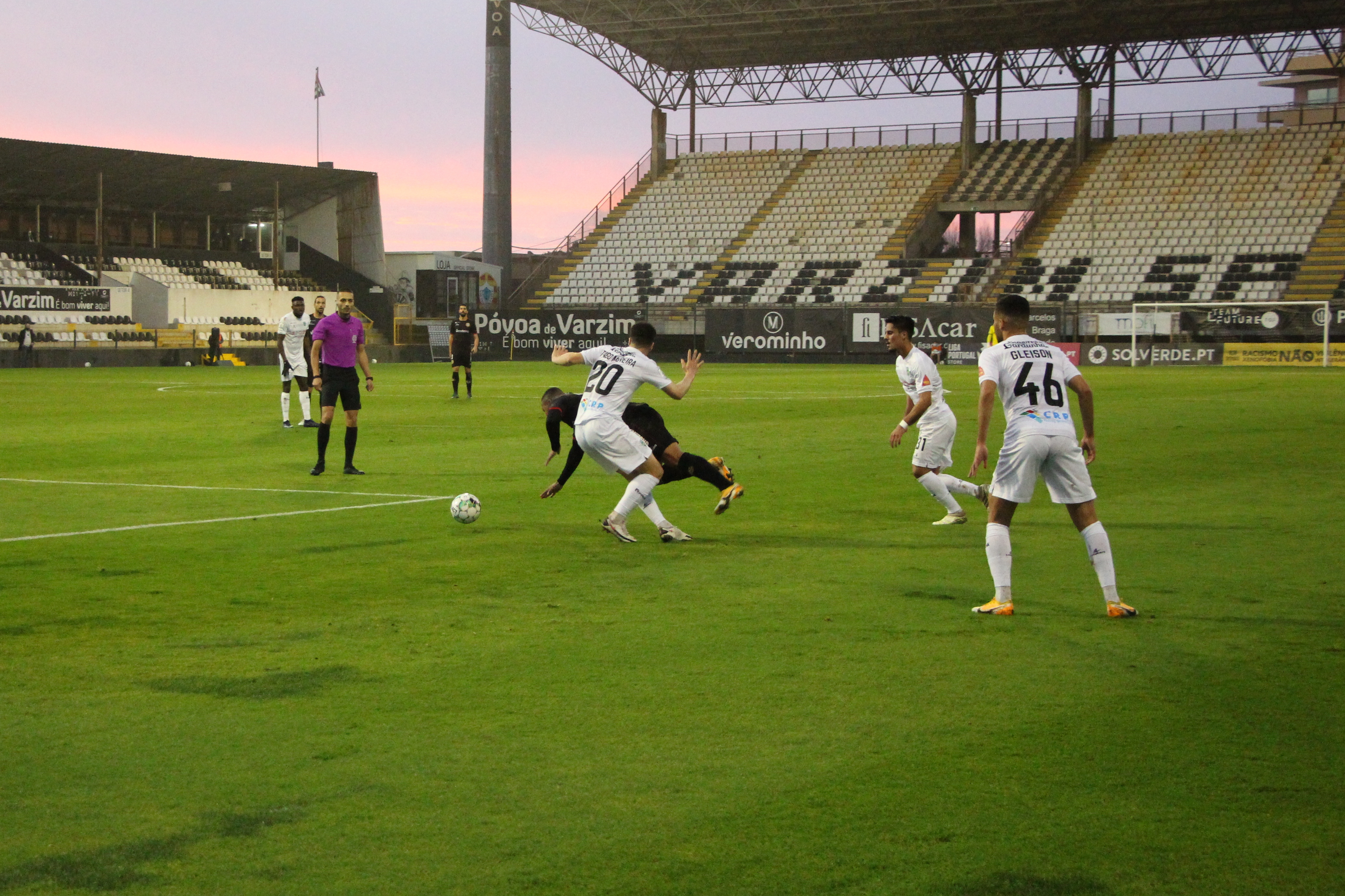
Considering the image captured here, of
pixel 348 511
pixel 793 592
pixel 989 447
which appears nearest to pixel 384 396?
pixel 989 447

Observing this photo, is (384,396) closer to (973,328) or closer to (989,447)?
(989,447)

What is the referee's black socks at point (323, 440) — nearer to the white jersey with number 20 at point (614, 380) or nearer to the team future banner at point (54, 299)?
the white jersey with number 20 at point (614, 380)

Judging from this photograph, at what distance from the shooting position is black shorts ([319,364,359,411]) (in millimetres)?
15227

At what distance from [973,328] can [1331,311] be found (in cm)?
1183

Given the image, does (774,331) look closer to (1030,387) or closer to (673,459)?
(673,459)

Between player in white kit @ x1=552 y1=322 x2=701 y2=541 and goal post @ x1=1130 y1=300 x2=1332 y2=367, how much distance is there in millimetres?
40140

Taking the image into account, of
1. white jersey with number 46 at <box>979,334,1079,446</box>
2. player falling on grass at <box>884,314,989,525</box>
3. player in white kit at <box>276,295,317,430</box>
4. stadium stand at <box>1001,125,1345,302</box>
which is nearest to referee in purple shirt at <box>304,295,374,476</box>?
player in white kit at <box>276,295,317,430</box>

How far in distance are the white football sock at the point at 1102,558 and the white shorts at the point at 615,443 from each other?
3926 mm

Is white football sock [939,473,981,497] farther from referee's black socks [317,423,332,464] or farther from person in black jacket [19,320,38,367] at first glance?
person in black jacket [19,320,38,367]

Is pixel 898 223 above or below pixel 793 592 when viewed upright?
above

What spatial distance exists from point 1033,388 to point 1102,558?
1.03 m

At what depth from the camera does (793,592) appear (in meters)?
8.65

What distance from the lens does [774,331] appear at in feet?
179

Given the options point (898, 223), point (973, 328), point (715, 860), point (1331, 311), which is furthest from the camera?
point (898, 223)
